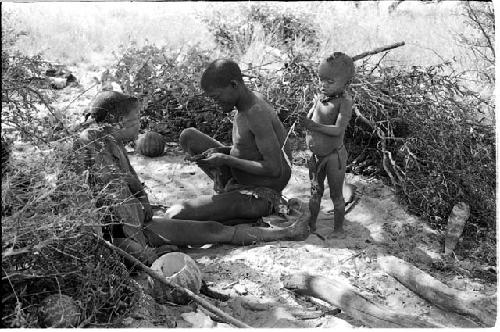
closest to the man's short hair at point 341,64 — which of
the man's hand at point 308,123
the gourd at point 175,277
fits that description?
the man's hand at point 308,123

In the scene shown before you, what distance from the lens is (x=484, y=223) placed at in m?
4.62

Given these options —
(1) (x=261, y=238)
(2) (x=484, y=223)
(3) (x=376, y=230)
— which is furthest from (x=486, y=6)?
(1) (x=261, y=238)

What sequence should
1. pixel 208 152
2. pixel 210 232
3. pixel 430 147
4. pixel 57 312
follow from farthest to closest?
pixel 430 147 < pixel 208 152 < pixel 210 232 < pixel 57 312

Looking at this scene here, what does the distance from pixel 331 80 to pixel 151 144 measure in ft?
8.32

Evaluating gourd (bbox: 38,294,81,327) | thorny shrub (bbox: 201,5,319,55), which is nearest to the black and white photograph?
gourd (bbox: 38,294,81,327)

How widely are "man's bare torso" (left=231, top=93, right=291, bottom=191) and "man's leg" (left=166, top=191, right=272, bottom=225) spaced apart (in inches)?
5.6

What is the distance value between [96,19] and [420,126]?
8.75 m

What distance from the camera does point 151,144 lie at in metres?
5.85

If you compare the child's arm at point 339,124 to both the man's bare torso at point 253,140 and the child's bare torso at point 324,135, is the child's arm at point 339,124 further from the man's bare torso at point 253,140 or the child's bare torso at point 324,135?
the man's bare torso at point 253,140

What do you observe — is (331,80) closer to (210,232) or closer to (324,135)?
(324,135)

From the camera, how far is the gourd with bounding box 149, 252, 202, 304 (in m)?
3.11

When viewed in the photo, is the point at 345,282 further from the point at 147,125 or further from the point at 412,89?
the point at 147,125

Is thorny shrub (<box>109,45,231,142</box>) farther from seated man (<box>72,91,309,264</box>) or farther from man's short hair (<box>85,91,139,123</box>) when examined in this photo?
man's short hair (<box>85,91,139,123</box>)

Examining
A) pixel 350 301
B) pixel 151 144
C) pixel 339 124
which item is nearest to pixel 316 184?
pixel 339 124
